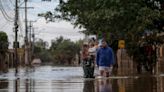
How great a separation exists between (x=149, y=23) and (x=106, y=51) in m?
13.1

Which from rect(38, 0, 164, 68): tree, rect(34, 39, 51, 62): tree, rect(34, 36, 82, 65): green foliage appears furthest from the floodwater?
rect(34, 39, 51, 62): tree

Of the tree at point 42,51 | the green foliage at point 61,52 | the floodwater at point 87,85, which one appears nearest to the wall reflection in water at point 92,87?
the floodwater at point 87,85

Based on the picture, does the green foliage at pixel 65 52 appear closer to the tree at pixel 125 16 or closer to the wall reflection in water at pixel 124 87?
the tree at pixel 125 16

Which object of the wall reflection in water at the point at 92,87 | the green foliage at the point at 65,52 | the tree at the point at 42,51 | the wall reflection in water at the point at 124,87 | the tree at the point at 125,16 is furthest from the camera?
the tree at the point at 42,51

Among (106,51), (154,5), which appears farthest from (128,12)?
(106,51)

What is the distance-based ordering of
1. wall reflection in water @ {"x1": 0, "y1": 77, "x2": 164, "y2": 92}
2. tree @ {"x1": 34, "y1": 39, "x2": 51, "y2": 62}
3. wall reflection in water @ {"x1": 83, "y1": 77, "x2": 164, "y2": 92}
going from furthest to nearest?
tree @ {"x1": 34, "y1": 39, "x2": 51, "y2": 62} < wall reflection in water @ {"x1": 0, "y1": 77, "x2": 164, "y2": 92} < wall reflection in water @ {"x1": 83, "y1": 77, "x2": 164, "y2": 92}

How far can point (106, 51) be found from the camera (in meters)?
19.3

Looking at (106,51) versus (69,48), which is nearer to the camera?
(106,51)

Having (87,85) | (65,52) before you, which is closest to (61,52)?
(65,52)

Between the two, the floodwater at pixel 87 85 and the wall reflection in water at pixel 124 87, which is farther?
the floodwater at pixel 87 85

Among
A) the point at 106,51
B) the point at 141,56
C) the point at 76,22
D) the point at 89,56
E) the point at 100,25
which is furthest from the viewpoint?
the point at 76,22

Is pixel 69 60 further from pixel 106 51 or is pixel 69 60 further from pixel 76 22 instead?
pixel 106 51

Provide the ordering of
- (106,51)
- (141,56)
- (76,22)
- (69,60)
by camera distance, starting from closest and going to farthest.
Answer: (106,51)
(141,56)
(76,22)
(69,60)

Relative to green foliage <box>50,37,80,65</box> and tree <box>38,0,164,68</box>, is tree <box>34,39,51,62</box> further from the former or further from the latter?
tree <box>38,0,164,68</box>
